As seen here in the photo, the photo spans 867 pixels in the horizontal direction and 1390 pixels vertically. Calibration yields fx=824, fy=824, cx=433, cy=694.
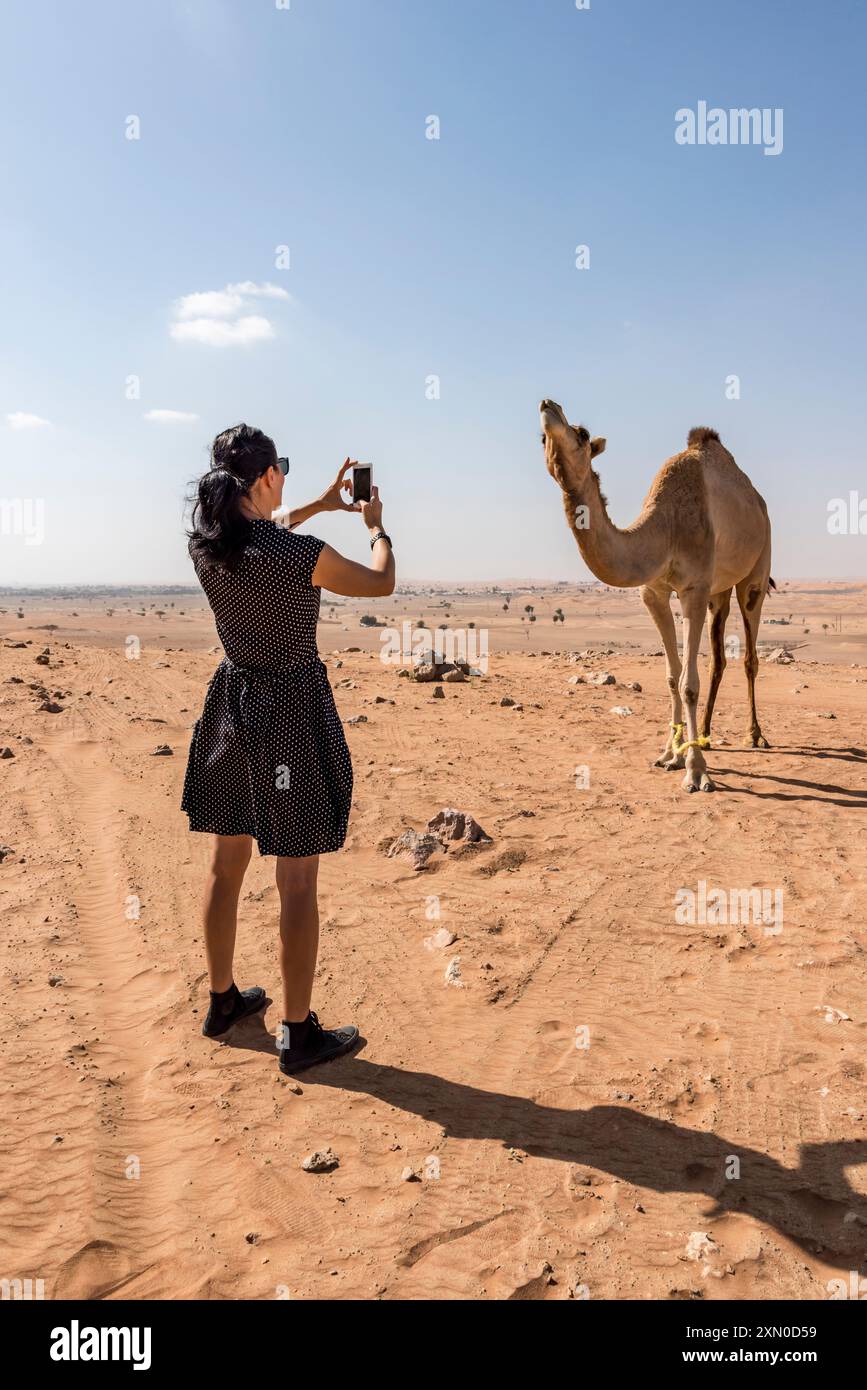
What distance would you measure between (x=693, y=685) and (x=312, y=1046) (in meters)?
5.35

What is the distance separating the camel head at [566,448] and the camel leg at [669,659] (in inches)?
83.7

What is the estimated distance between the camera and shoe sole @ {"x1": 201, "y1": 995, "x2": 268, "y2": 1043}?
3.65m

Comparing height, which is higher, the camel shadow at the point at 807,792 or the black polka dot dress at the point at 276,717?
the black polka dot dress at the point at 276,717

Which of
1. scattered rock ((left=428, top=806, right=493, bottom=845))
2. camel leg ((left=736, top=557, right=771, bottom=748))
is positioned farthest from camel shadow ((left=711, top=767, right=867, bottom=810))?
scattered rock ((left=428, top=806, right=493, bottom=845))

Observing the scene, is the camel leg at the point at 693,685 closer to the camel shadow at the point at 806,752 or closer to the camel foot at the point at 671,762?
the camel foot at the point at 671,762

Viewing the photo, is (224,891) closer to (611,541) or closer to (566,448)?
(566,448)

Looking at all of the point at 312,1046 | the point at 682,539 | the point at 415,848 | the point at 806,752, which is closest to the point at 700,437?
the point at 682,539

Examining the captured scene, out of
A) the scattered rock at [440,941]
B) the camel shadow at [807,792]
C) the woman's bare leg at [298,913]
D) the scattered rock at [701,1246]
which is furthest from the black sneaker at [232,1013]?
the camel shadow at [807,792]

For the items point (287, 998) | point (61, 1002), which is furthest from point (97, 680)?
point (287, 998)

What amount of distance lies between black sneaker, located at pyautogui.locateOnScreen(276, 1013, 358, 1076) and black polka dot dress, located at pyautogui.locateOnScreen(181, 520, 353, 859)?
33.2 inches

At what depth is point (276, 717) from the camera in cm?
310

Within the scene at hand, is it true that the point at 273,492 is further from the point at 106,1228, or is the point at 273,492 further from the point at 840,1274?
the point at 840,1274

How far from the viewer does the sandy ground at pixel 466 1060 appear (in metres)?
2.50

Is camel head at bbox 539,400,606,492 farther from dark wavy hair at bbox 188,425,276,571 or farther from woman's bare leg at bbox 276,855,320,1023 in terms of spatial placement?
woman's bare leg at bbox 276,855,320,1023
